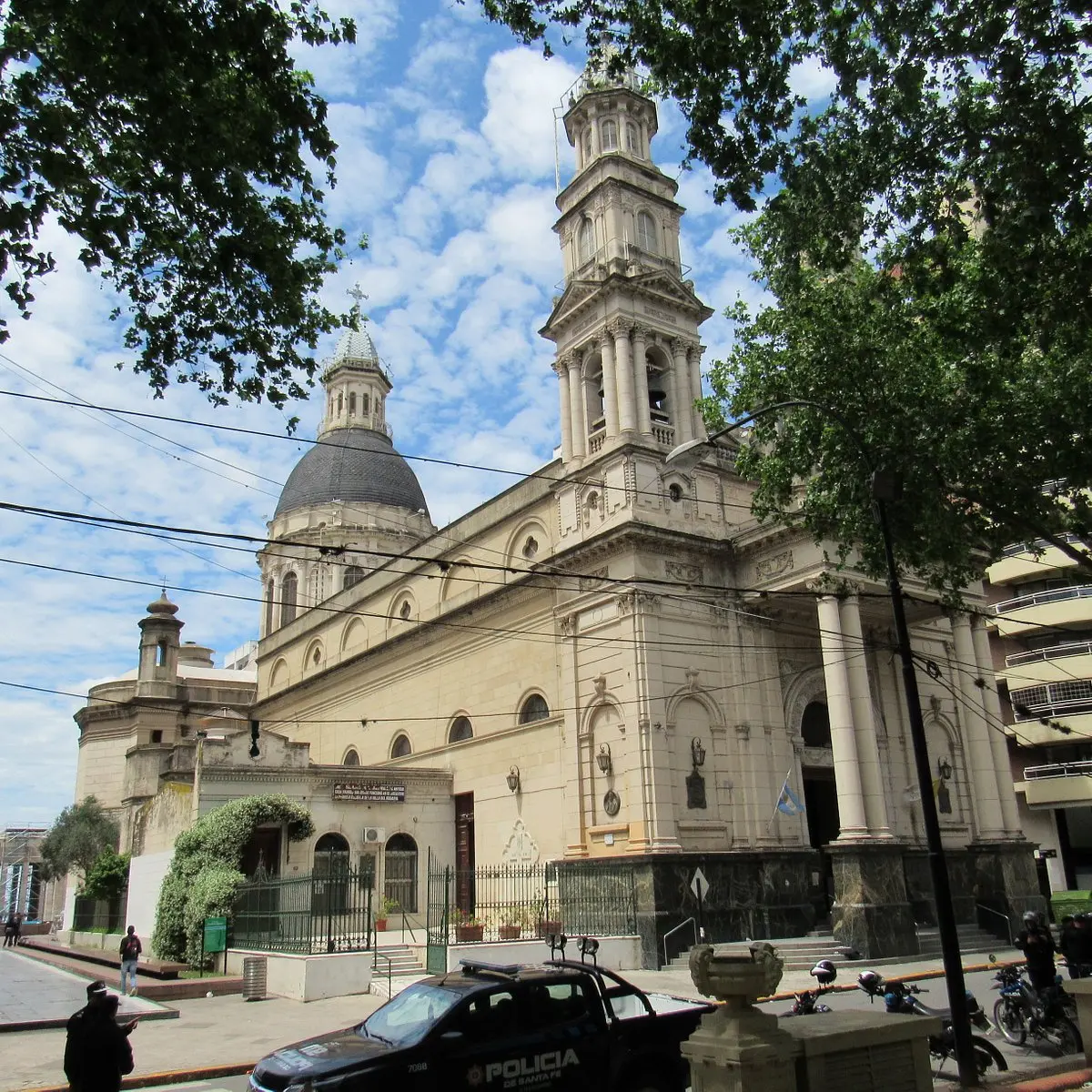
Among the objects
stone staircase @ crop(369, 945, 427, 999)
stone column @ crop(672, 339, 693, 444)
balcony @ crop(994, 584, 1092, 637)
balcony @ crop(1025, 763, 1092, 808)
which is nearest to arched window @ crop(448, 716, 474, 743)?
stone staircase @ crop(369, 945, 427, 999)

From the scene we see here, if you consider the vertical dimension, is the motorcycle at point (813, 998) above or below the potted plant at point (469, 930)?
below

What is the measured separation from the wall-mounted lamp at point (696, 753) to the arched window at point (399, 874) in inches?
420

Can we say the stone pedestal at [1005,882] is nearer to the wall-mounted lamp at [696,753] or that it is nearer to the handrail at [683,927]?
the wall-mounted lamp at [696,753]

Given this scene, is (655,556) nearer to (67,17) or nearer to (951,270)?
(951,270)

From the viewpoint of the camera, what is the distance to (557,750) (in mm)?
29875

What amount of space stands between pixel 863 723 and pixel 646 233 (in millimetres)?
16298

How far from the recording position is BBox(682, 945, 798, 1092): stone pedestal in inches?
324

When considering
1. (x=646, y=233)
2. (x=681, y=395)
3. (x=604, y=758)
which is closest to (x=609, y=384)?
(x=681, y=395)

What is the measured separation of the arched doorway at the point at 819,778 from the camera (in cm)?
3047

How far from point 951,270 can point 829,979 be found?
9.59 metres

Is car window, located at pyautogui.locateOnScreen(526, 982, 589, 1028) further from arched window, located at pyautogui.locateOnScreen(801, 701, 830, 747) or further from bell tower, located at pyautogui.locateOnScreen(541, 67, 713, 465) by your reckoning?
arched window, located at pyautogui.locateOnScreen(801, 701, 830, 747)

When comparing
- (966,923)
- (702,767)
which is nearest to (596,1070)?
(702,767)

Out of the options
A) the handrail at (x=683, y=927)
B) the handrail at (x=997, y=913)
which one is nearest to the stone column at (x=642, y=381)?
the handrail at (x=683, y=927)

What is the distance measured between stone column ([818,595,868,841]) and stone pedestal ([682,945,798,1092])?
→ 703 inches
